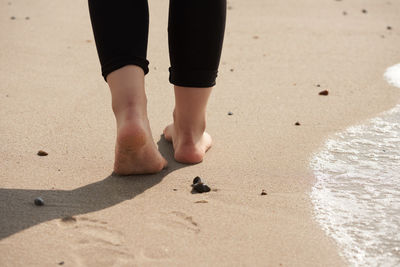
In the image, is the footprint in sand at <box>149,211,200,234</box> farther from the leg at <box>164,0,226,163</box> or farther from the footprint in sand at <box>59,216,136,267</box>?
the leg at <box>164,0,226,163</box>

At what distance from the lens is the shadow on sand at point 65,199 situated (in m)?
1.93

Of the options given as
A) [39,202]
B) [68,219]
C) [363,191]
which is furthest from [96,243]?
[363,191]

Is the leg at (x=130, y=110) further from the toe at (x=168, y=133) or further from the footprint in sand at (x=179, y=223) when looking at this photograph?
the toe at (x=168, y=133)

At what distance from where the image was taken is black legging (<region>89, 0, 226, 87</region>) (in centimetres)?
208

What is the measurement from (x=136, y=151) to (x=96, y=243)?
439 millimetres

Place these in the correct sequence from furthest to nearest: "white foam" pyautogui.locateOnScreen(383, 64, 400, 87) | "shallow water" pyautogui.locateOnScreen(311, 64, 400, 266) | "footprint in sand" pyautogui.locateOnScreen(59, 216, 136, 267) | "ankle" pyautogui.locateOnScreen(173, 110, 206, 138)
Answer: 1. "white foam" pyautogui.locateOnScreen(383, 64, 400, 87)
2. "ankle" pyautogui.locateOnScreen(173, 110, 206, 138)
3. "shallow water" pyautogui.locateOnScreen(311, 64, 400, 266)
4. "footprint in sand" pyautogui.locateOnScreen(59, 216, 136, 267)

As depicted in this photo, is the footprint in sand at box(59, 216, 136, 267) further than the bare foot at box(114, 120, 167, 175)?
No

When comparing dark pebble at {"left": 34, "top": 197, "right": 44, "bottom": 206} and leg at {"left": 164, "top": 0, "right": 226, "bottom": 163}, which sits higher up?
leg at {"left": 164, "top": 0, "right": 226, "bottom": 163}

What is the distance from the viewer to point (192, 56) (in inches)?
86.7

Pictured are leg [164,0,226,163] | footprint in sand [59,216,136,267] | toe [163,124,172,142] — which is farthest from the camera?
toe [163,124,172,142]

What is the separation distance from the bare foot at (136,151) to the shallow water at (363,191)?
554 mm

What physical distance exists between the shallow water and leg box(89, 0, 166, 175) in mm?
642

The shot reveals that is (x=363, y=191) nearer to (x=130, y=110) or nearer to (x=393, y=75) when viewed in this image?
(x=130, y=110)

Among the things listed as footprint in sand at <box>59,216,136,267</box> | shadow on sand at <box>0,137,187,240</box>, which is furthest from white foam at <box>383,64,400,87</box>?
footprint in sand at <box>59,216,136,267</box>
